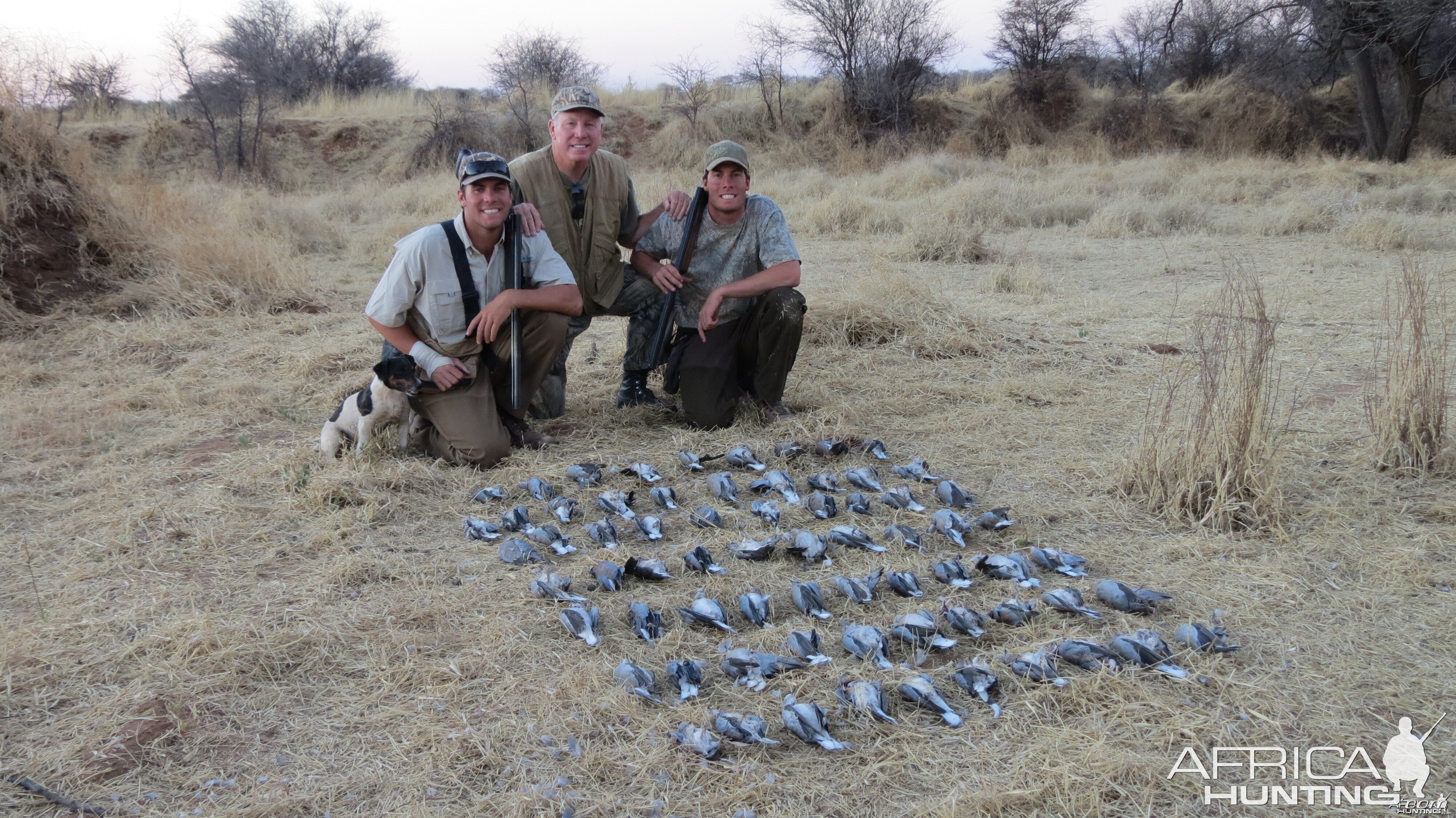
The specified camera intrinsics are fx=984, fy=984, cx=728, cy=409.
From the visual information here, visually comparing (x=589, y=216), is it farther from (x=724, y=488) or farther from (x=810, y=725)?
(x=810, y=725)

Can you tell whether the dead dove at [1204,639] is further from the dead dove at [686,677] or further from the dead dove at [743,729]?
the dead dove at [686,677]

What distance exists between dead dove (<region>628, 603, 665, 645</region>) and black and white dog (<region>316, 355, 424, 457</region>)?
2062 mm

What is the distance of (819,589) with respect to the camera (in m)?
3.51

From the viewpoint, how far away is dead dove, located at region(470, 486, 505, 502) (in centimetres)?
454

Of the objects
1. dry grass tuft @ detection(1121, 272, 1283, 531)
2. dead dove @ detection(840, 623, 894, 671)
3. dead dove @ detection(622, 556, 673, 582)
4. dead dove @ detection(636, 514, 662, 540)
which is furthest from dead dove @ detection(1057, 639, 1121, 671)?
dead dove @ detection(636, 514, 662, 540)

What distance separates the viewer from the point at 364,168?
2062 cm

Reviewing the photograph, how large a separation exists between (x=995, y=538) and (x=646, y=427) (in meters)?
2.24

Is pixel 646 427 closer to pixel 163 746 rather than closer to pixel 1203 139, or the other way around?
pixel 163 746

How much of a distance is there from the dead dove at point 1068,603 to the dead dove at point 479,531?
7.29 feet

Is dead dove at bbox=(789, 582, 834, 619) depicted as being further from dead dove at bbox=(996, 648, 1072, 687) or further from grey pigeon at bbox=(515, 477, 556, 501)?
grey pigeon at bbox=(515, 477, 556, 501)

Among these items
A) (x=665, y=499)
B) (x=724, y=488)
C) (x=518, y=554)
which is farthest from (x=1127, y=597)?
(x=518, y=554)

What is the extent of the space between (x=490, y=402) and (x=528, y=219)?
3.13 ft

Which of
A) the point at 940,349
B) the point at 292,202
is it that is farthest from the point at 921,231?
the point at 292,202

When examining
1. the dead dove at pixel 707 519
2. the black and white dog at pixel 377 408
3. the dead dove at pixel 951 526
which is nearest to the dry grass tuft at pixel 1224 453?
the dead dove at pixel 951 526
